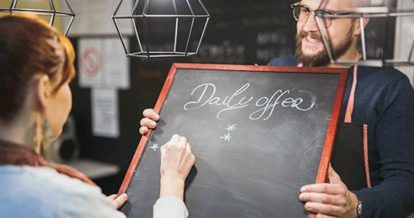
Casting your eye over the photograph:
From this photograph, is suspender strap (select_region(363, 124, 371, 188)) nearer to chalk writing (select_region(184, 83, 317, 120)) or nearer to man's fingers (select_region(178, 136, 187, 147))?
chalk writing (select_region(184, 83, 317, 120))

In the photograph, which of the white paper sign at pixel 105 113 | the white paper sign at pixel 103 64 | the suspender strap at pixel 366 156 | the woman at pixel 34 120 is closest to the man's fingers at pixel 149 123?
the woman at pixel 34 120

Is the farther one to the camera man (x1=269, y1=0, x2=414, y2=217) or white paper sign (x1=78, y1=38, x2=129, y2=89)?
white paper sign (x1=78, y1=38, x2=129, y2=89)

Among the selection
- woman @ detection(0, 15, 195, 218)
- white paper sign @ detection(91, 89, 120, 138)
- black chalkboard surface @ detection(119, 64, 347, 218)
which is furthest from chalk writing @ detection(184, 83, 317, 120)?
white paper sign @ detection(91, 89, 120, 138)

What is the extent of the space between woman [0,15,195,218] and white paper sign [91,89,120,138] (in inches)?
101

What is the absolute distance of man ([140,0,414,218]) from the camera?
53.9 inches

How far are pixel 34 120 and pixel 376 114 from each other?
99 cm

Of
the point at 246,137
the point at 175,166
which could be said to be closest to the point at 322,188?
the point at 246,137

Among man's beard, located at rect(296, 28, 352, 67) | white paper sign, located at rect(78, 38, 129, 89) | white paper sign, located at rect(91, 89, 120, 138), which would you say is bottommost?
white paper sign, located at rect(91, 89, 120, 138)

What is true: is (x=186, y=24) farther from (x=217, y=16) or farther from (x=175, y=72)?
(x=175, y=72)

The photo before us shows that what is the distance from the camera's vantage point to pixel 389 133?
145 cm

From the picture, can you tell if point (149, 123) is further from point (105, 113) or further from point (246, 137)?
point (105, 113)

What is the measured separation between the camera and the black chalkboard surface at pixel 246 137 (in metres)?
1.20

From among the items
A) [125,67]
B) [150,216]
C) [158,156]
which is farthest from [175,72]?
[125,67]

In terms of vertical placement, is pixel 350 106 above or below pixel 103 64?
above
